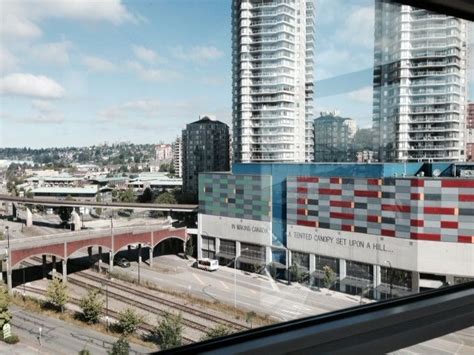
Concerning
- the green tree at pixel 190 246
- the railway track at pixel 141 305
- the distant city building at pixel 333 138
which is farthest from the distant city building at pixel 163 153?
the distant city building at pixel 333 138

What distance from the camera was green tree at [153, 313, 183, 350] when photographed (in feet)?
3.05

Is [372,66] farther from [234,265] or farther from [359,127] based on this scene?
[234,265]

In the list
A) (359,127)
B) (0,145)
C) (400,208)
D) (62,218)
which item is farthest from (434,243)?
(0,145)

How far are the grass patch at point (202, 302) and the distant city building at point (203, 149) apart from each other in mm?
271

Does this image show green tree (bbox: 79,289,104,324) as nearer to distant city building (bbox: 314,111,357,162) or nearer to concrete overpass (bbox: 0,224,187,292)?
concrete overpass (bbox: 0,224,187,292)

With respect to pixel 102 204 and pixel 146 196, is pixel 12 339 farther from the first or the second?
pixel 146 196

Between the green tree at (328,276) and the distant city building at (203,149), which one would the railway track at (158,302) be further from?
the green tree at (328,276)

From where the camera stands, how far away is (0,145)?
83 centimetres

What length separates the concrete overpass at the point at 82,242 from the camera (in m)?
0.91

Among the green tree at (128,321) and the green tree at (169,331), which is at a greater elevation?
the green tree at (128,321)

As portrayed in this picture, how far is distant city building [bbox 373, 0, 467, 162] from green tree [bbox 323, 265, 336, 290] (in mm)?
554

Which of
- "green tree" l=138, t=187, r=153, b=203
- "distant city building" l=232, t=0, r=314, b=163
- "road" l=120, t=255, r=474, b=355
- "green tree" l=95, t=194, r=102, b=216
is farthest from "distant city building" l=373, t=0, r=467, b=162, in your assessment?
"green tree" l=95, t=194, r=102, b=216

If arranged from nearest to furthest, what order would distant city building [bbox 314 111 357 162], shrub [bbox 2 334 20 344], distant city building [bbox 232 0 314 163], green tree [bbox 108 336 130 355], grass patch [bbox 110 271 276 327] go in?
shrub [bbox 2 334 20 344], green tree [bbox 108 336 130 355], grass patch [bbox 110 271 276 327], distant city building [bbox 232 0 314 163], distant city building [bbox 314 111 357 162]

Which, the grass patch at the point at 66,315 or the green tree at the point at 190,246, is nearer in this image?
the grass patch at the point at 66,315
